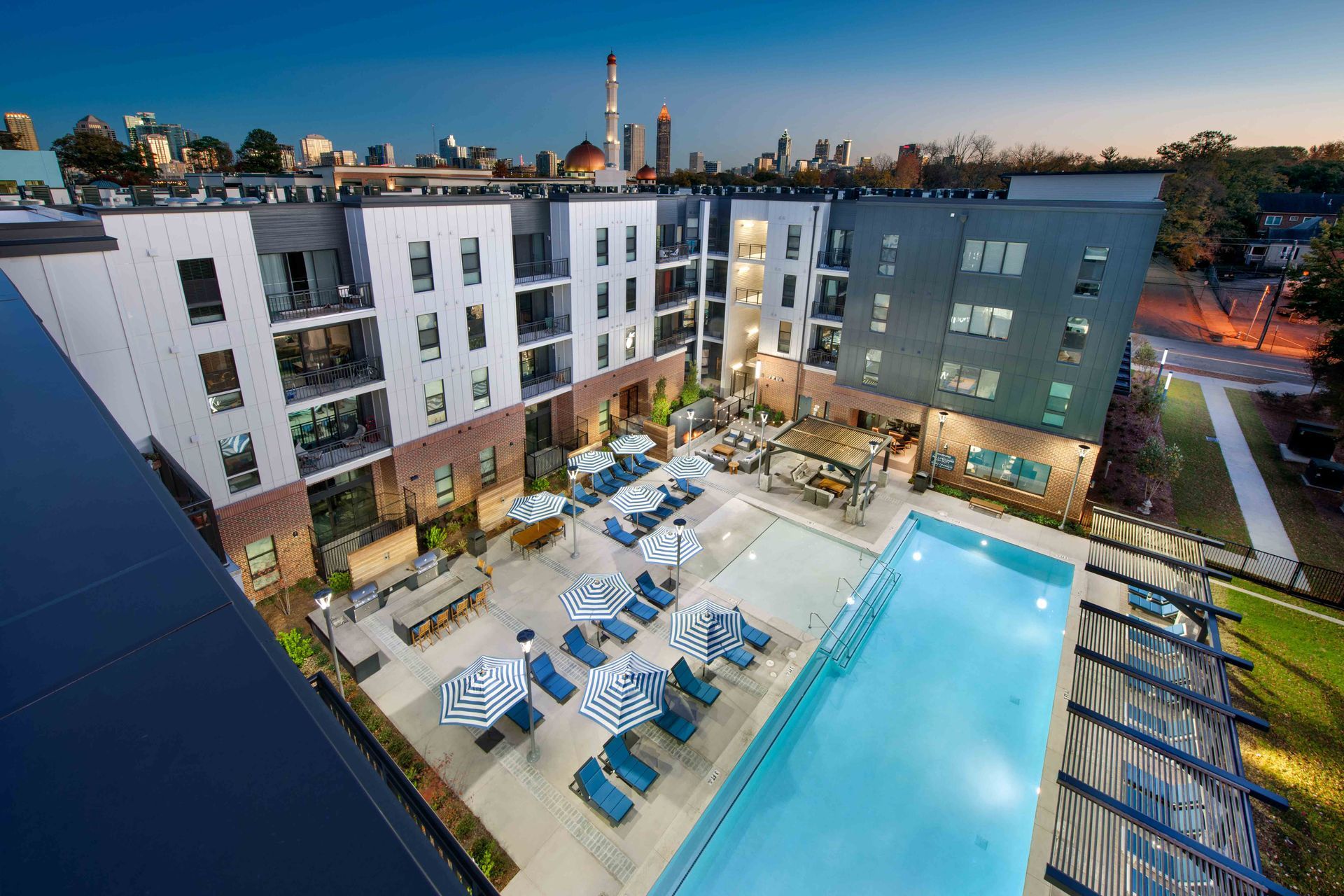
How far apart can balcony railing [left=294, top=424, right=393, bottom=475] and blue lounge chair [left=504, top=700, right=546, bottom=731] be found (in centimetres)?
985

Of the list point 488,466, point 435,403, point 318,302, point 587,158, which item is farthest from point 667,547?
point 587,158

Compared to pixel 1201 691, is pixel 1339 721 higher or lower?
lower

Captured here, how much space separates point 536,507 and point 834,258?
19.5 m

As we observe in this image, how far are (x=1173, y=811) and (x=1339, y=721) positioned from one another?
7877mm

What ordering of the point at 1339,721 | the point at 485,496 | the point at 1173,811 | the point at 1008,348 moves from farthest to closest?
1. the point at 1008,348
2. the point at 485,496
3. the point at 1339,721
4. the point at 1173,811

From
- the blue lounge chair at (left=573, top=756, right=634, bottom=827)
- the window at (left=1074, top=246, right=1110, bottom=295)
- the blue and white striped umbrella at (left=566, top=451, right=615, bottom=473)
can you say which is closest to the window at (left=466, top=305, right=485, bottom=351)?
the blue and white striped umbrella at (left=566, top=451, right=615, bottom=473)

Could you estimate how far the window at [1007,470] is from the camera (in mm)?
25391

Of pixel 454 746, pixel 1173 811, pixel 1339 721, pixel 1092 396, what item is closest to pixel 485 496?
pixel 454 746

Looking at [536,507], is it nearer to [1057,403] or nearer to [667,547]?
[667,547]

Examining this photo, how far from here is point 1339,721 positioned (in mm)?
15914

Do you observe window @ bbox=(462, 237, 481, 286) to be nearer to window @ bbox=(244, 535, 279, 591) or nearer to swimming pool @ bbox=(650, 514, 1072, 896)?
window @ bbox=(244, 535, 279, 591)

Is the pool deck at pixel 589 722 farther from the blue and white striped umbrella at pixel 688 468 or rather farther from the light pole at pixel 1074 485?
the blue and white striped umbrella at pixel 688 468

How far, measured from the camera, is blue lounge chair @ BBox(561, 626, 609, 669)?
17094 millimetres

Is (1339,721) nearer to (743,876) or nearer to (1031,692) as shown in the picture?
(1031,692)
